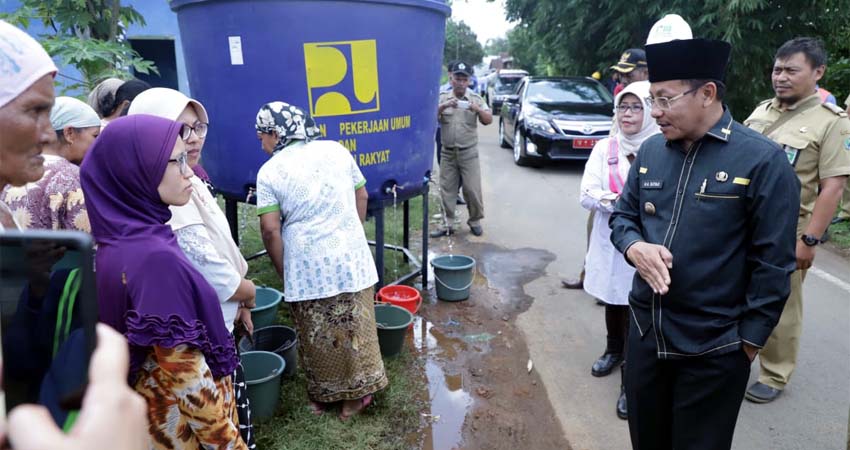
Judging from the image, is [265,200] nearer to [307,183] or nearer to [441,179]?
[307,183]

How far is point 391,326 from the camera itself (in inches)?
143

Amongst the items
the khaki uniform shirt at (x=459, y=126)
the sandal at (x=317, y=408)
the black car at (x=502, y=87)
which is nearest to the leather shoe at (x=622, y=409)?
the sandal at (x=317, y=408)

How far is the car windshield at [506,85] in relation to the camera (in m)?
19.9

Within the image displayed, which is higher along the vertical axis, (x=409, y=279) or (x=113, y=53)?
(x=113, y=53)

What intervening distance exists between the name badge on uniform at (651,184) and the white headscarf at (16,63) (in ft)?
6.09

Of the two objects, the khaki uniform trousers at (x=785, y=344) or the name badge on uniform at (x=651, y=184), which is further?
the khaki uniform trousers at (x=785, y=344)

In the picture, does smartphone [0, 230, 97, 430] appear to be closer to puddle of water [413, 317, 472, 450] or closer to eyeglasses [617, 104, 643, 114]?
puddle of water [413, 317, 472, 450]

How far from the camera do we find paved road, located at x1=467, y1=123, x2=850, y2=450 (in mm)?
2957

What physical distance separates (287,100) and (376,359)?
1.64 metres

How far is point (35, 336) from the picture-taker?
664 millimetres

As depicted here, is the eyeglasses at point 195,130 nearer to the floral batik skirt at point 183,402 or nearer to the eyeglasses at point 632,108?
the floral batik skirt at point 183,402

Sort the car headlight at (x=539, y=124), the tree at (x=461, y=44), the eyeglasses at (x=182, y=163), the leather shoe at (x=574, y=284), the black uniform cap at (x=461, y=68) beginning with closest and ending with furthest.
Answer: the eyeglasses at (x=182, y=163), the leather shoe at (x=574, y=284), the black uniform cap at (x=461, y=68), the car headlight at (x=539, y=124), the tree at (x=461, y=44)

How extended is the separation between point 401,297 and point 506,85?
1783cm

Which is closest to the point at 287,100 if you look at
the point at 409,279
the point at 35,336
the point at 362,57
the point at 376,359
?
the point at 362,57
